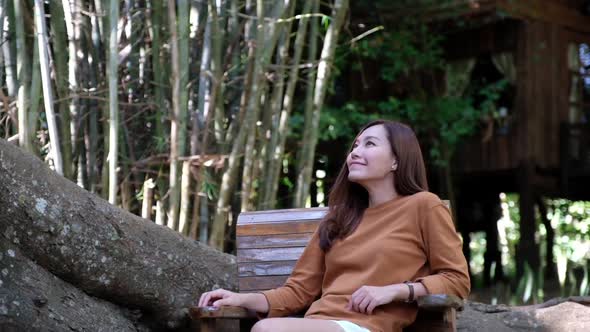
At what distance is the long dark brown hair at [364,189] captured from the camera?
311cm

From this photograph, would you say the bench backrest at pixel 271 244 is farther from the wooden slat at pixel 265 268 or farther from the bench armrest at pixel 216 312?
the bench armrest at pixel 216 312

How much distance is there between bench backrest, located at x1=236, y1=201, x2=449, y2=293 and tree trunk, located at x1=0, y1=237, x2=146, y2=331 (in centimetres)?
69

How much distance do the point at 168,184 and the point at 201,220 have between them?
0.25m

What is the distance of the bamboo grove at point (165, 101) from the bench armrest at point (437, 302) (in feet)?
5.76

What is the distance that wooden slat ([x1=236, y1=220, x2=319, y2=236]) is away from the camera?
3660 mm

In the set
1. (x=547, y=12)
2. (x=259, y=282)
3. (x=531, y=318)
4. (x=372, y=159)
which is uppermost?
(x=547, y=12)

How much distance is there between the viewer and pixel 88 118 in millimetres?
4805

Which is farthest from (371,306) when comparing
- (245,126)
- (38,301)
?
(245,126)

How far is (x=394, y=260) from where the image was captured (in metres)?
3.00

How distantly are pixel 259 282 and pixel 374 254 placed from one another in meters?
0.77

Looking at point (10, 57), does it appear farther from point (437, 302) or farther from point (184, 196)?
point (437, 302)

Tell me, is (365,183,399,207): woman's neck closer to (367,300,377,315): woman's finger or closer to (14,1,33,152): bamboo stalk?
(367,300,377,315): woman's finger

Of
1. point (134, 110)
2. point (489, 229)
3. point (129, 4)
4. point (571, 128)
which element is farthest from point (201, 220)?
point (489, 229)

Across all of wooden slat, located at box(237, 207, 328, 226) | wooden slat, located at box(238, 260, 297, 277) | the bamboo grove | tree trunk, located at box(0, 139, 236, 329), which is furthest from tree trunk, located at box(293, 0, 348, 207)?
tree trunk, located at box(0, 139, 236, 329)
